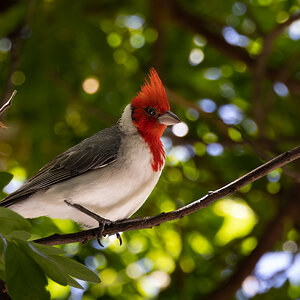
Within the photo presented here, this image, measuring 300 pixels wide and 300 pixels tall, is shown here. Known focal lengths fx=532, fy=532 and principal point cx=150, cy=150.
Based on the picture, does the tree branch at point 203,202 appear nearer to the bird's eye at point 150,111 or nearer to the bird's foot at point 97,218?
the bird's foot at point 97,218

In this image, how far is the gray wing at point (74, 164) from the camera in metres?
3.50

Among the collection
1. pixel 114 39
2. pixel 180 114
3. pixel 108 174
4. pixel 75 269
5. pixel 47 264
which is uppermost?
A: pixel 47 264

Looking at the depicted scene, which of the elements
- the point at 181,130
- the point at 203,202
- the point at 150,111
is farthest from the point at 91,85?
the point at 203,202

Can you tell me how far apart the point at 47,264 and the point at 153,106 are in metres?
2.05

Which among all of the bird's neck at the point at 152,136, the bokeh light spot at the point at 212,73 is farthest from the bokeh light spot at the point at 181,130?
the bird's neck at the point at 152,136

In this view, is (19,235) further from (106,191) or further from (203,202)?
(106,191)

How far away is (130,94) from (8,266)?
3691 mm

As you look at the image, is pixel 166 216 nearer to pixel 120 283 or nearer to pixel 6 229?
pixel 6 229

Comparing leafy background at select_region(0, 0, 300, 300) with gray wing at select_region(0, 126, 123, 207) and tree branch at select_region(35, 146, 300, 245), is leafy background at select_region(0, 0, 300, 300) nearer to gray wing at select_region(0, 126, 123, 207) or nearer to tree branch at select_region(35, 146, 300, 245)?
gray wing at select_region(0, 126, 123, 207)

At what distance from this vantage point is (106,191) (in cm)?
332

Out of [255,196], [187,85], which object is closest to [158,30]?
[187,85]

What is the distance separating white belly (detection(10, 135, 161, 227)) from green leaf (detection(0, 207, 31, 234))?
55.8 inches

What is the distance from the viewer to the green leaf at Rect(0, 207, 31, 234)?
186 cm

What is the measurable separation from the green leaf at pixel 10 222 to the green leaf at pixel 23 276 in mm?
69
